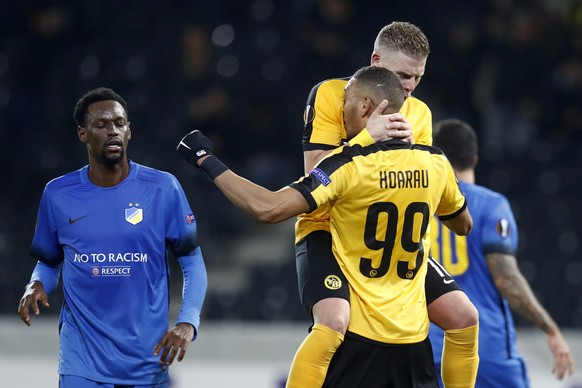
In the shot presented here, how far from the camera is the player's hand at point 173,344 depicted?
4.78 m

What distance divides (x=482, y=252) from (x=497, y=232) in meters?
0.14

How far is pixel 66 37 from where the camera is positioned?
12.1 meters

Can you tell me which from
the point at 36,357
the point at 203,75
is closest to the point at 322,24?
the point at 203,75

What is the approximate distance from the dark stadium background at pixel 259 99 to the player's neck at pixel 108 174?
4.55 m

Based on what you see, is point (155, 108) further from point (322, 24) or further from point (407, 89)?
point (407, 89)

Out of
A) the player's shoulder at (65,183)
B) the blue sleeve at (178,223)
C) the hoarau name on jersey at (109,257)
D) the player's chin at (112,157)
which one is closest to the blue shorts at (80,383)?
the hoarau name on jersey at (109,257)

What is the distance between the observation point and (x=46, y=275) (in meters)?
5.04

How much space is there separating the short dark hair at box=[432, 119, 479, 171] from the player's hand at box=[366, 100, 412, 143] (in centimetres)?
142

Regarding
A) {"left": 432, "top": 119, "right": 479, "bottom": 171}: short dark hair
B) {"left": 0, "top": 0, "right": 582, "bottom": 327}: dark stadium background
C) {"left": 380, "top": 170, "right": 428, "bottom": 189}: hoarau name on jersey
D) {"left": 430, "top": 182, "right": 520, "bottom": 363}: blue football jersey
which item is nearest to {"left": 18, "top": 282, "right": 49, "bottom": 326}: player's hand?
{"left": 380, "top": 170, "right": 428, "bottom": 189}: hoarau name on jersey

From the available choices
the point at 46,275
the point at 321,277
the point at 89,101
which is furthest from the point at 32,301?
the point at 321,277

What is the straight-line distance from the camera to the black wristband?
4520 millimetres

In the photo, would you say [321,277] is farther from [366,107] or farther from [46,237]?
A: [46,237]

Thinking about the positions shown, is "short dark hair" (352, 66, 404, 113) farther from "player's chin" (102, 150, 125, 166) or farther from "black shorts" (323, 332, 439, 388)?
"player's chin" (102, 150, 125, 166)

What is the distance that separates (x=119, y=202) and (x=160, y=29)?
7039 mm
